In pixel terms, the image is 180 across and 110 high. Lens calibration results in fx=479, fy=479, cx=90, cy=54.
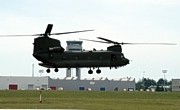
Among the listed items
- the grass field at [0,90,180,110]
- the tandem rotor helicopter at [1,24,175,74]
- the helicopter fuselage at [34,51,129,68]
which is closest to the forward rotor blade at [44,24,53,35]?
the tandem rotor helicopter at [1,24,175,74]

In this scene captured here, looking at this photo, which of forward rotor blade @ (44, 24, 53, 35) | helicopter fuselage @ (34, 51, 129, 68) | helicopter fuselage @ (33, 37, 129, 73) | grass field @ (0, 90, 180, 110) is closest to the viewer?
grass field @ (0, 90, 180, 110)

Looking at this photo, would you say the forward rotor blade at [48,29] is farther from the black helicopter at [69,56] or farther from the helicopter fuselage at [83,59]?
the helicopter fuselage at [83,59]

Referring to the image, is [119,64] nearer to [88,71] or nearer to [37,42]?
[88,71]

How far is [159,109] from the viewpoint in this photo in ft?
148

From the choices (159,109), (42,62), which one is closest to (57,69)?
(42,62)

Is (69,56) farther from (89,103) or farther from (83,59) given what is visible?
(89,103)

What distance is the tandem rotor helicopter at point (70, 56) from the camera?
51.5m

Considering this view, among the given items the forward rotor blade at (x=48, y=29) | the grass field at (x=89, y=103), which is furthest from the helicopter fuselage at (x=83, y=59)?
the grass field at (x=89, y=103)

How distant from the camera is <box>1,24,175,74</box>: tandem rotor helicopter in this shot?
51469 millimetres

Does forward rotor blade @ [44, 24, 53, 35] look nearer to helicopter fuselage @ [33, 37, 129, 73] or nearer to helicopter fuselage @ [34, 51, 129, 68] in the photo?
helicopter fuselage @ [33, 37, 129, 73]

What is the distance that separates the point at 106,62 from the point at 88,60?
2175mm

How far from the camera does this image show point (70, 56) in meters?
52.4

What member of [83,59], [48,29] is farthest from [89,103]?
[48,29]

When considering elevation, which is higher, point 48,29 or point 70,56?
point 48,29
